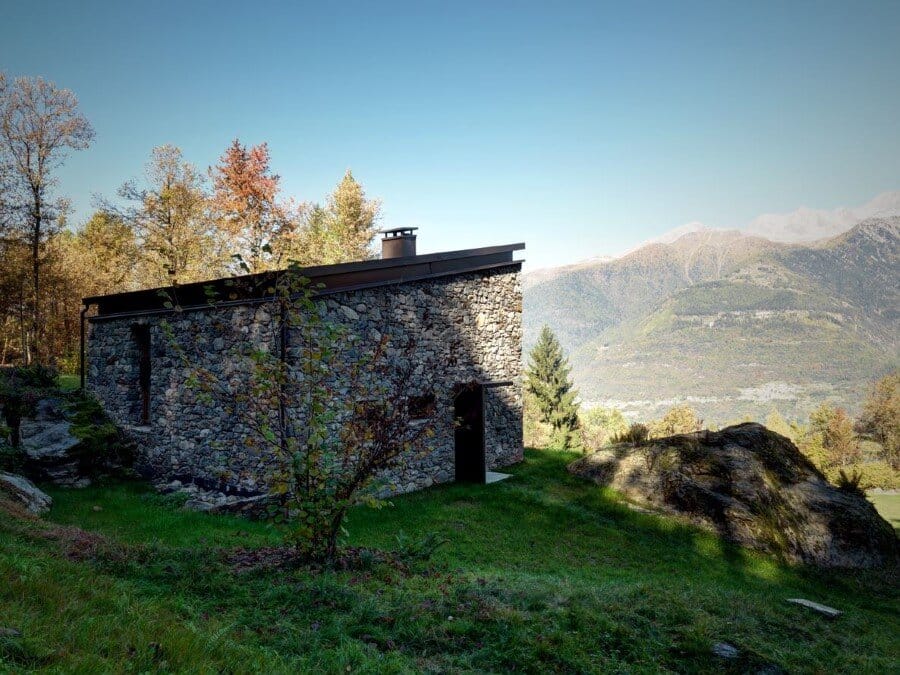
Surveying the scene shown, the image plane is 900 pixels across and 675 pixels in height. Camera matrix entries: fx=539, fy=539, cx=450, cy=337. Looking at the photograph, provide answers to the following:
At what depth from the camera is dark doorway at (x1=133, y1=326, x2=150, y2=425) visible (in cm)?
1308

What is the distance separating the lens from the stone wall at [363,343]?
10453 millimetres

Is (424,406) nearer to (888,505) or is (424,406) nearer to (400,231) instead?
(400,231)

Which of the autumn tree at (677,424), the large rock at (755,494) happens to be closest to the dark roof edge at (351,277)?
the large rock at (755,494)

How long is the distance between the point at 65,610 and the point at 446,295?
35.3 feet

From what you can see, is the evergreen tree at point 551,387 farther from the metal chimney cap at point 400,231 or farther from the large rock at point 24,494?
the large rock at point 24,494

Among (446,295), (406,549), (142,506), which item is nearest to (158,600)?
(406,549)

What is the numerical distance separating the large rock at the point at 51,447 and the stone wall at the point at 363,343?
1.23m

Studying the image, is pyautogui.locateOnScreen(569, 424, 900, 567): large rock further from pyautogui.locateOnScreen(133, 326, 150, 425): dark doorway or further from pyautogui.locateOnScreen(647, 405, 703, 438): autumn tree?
pyautogui.locateOnScreen(647, 405, 703, 438): autumn tree

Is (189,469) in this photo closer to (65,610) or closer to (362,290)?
(362,290)

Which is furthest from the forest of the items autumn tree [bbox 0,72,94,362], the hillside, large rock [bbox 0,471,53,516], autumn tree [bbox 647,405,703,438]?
the hillside

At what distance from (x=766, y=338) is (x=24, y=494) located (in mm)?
166707

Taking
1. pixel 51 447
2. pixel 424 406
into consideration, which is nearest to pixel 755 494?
pixel 424 406

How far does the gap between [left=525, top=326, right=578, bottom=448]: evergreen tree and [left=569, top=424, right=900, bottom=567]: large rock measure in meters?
30.1

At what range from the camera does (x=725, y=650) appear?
16.1ft
